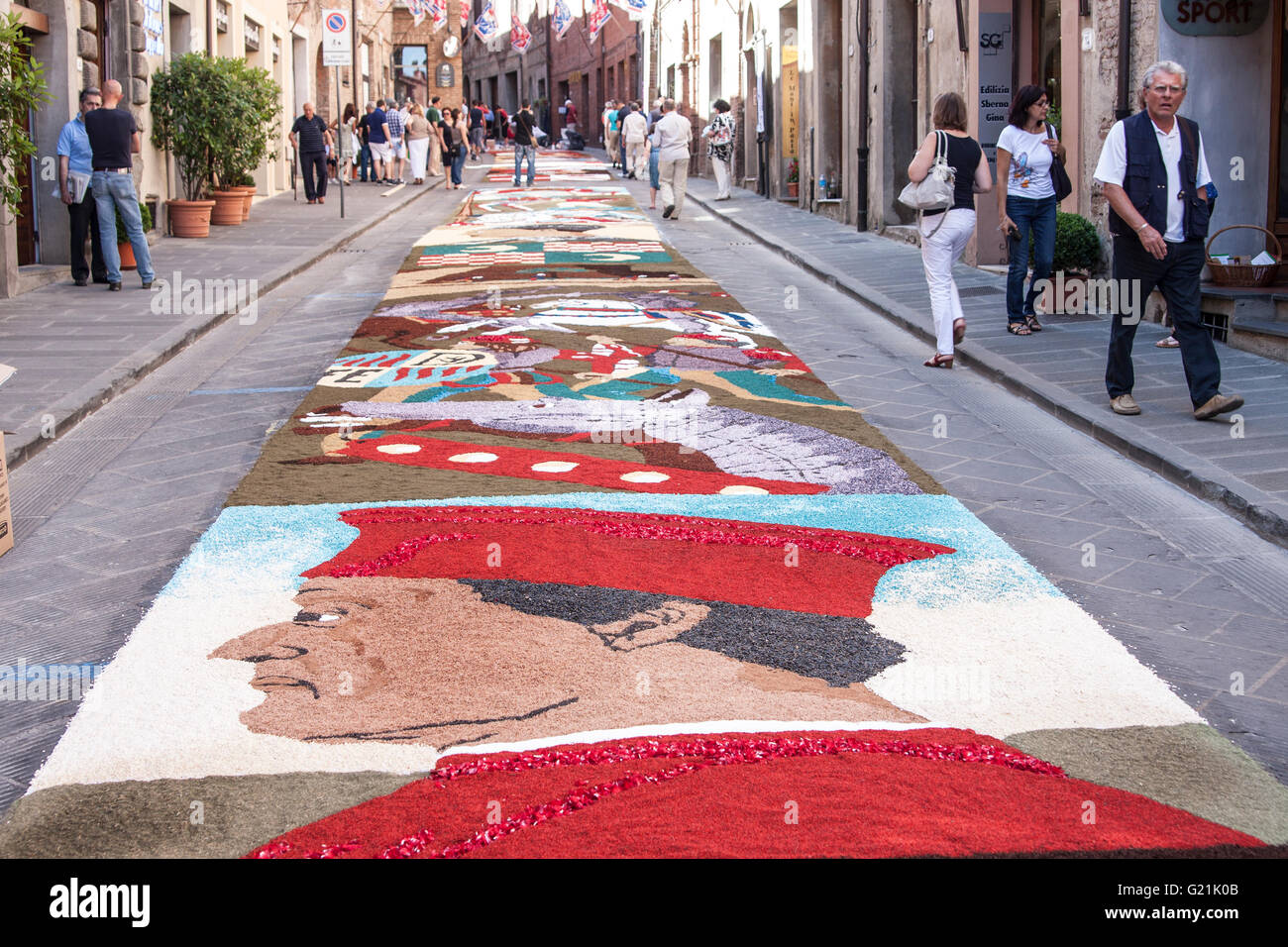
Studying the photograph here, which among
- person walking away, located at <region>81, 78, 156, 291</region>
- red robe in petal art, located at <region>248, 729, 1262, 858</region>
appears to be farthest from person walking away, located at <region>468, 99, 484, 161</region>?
red robe in petal art, located at <region>248, 729, 1262, 858</region>

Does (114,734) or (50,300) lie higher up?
(50,300)

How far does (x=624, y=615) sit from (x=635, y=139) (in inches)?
1011

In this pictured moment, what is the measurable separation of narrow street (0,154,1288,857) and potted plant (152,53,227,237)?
9850mm

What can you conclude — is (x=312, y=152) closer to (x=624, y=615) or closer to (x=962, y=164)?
(x=962, y=164)

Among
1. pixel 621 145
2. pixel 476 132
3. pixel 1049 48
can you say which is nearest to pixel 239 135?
pixel 1049 48

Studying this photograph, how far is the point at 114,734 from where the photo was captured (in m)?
3.47

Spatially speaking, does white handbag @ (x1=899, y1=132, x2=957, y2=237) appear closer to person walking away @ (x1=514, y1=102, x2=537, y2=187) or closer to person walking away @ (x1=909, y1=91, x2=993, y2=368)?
person walking away @ (x1=909, y1=91, x2=993, y2=368)

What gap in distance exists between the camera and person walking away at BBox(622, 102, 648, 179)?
93.8ft

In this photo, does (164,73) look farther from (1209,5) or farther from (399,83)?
(399,83)

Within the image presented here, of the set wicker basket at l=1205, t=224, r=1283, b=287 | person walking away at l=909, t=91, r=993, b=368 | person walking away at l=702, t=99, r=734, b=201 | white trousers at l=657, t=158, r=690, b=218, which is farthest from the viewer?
person walking away at l=702, t=99, r=734, b=201

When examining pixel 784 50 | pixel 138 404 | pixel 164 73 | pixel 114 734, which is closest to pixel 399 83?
pixel 784 50

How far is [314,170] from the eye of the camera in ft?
77.5

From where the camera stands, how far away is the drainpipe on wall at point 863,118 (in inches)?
728
